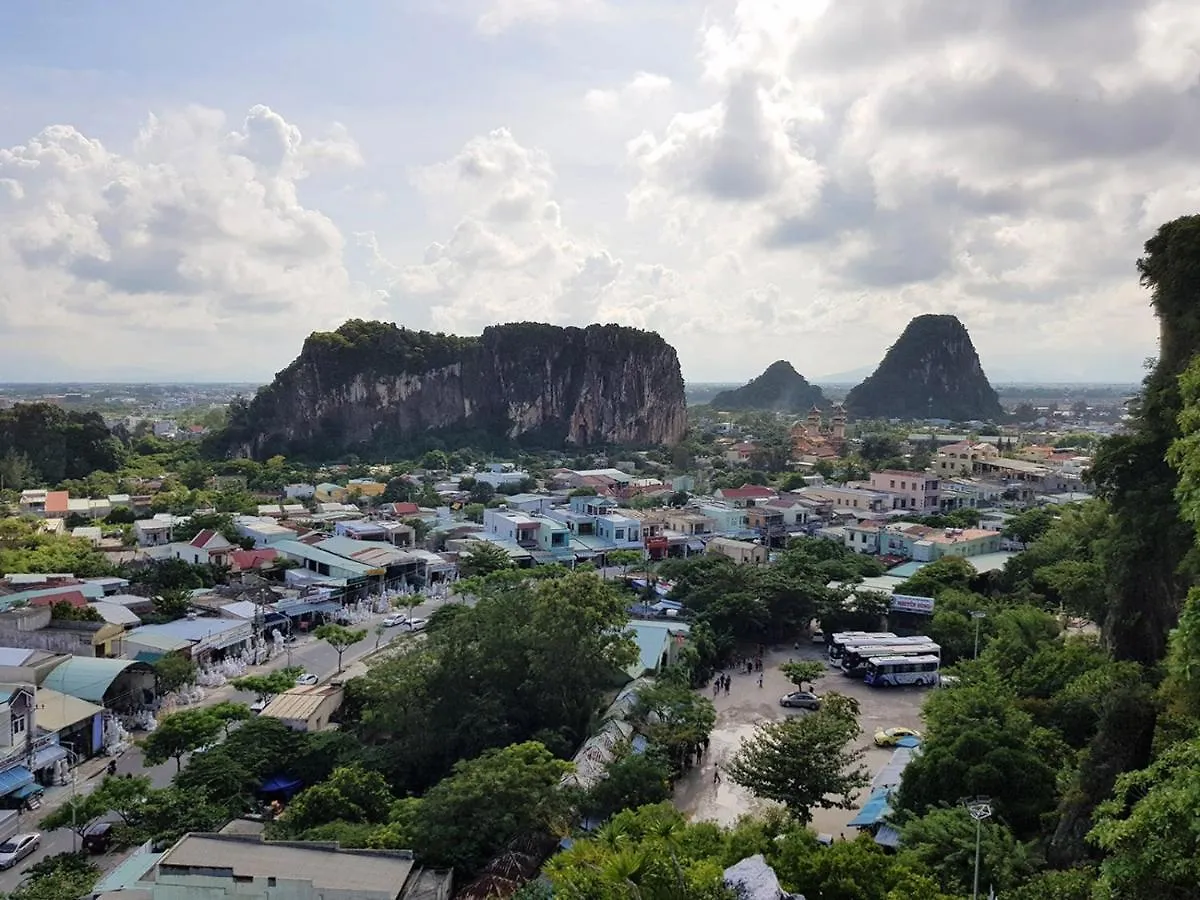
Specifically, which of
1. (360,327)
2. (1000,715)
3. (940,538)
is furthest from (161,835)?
(360,327)

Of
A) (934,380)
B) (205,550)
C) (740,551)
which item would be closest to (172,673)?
(205,550)

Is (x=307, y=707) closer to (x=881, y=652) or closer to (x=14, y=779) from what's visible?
(x=14, y=779)

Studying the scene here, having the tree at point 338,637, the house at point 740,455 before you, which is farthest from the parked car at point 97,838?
the house at point 740,455

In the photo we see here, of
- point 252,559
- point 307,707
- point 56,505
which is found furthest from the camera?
point 56,505

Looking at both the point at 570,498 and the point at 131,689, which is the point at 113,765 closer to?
the point at 131,689

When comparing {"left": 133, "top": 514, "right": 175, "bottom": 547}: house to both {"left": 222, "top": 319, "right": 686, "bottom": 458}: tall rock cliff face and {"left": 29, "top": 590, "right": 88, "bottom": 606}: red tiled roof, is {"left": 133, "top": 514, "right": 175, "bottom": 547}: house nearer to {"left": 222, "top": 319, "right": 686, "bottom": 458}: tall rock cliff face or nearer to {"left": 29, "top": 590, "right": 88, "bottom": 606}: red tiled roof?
{"left": 29, "top": 590, "right": 88, "bottom": 606}: red tiled roof

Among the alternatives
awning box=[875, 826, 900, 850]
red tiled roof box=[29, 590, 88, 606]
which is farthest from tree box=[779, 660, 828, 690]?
red tiled roof box=[29, 590, 88, 606]
